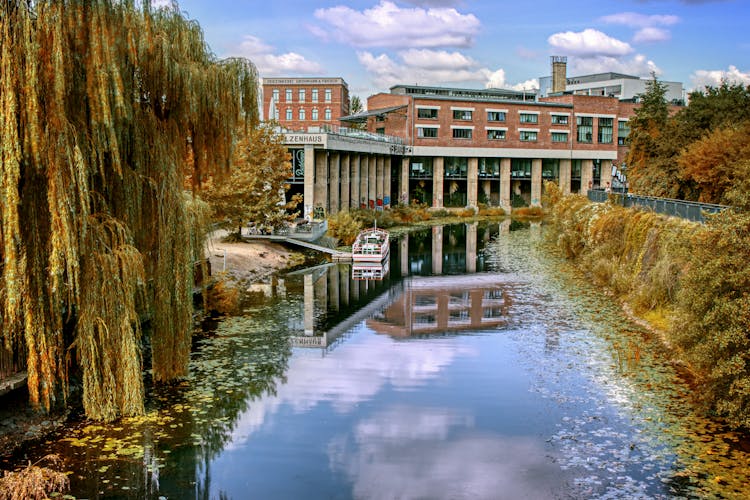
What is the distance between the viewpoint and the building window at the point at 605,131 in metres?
87.4

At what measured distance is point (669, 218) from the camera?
27828 millimetres

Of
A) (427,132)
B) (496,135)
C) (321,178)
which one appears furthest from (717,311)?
(496,135)

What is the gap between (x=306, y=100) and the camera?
312 ft

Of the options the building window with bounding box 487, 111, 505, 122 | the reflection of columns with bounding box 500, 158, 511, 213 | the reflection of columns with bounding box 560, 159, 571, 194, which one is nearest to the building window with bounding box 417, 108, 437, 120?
the building window with bounding box 487, 111, 505, 122

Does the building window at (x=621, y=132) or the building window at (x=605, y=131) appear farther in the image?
the building window at (x=621, y=132)

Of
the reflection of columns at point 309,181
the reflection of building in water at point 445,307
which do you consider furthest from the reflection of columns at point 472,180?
the reflection of building in water at point 445,307

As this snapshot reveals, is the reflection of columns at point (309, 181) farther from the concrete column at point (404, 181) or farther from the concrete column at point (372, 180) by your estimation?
the concrete column at point (404, 181)

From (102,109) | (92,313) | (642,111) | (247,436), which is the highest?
(642,111)

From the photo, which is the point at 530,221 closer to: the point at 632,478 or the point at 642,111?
the point at 642,111

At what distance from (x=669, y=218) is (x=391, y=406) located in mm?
15453

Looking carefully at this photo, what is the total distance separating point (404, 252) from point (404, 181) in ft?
105

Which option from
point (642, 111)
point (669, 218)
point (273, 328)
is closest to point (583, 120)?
point (642, 111)

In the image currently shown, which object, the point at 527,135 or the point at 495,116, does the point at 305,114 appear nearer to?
the point at 495,116

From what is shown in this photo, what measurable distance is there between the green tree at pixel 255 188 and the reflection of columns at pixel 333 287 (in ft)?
17.8
